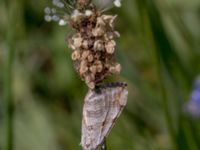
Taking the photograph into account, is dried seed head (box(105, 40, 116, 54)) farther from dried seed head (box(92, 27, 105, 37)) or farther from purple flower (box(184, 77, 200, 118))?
purple flower (box(184, 77, 200, 118))

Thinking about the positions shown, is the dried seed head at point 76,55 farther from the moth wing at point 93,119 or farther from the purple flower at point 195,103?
the purple flower at point 195,103

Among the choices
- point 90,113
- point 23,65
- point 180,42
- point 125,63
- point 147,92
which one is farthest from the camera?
point 23,65

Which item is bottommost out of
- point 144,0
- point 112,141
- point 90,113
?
point 112,141

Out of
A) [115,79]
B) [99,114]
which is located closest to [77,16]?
[99,114]

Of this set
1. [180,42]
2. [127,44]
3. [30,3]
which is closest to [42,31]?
[30,3]

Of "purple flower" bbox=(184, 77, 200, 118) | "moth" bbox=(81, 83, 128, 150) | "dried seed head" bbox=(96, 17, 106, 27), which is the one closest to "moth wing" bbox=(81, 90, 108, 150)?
"moth" bbox=(81, 83, 128, 150)

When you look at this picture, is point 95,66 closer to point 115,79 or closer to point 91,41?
point 91,41

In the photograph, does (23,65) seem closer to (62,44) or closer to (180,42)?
(62,44)

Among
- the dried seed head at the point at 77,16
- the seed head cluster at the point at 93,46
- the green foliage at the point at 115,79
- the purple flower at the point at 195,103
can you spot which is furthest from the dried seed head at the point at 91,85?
the purple flower at the point at 195,103
